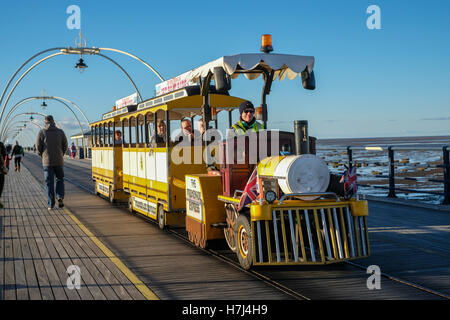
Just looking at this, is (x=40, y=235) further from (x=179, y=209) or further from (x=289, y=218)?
(x=289, y=218)

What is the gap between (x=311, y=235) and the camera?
5.90m

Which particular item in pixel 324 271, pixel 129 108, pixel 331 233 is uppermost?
pixel 129 108

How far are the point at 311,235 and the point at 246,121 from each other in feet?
7.28

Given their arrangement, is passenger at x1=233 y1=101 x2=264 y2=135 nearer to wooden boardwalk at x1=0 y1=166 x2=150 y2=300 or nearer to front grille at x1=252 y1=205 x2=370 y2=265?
front grille at x1=252 y1=205 x2=370 y2=265

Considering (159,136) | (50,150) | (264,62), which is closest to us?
(264,62)

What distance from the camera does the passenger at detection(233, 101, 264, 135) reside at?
24.0 ft

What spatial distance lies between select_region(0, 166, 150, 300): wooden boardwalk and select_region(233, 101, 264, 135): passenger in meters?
2.62

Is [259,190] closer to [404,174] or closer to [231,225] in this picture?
[231,225]

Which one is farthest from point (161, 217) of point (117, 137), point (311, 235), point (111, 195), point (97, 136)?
point (97, 136)

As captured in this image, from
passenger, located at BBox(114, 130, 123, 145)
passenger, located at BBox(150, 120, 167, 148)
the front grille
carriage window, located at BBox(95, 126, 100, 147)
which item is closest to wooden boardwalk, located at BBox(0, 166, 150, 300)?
the front grille

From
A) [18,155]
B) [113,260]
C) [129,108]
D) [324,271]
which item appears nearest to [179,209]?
[113,260]

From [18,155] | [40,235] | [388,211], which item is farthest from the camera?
[18,155]
